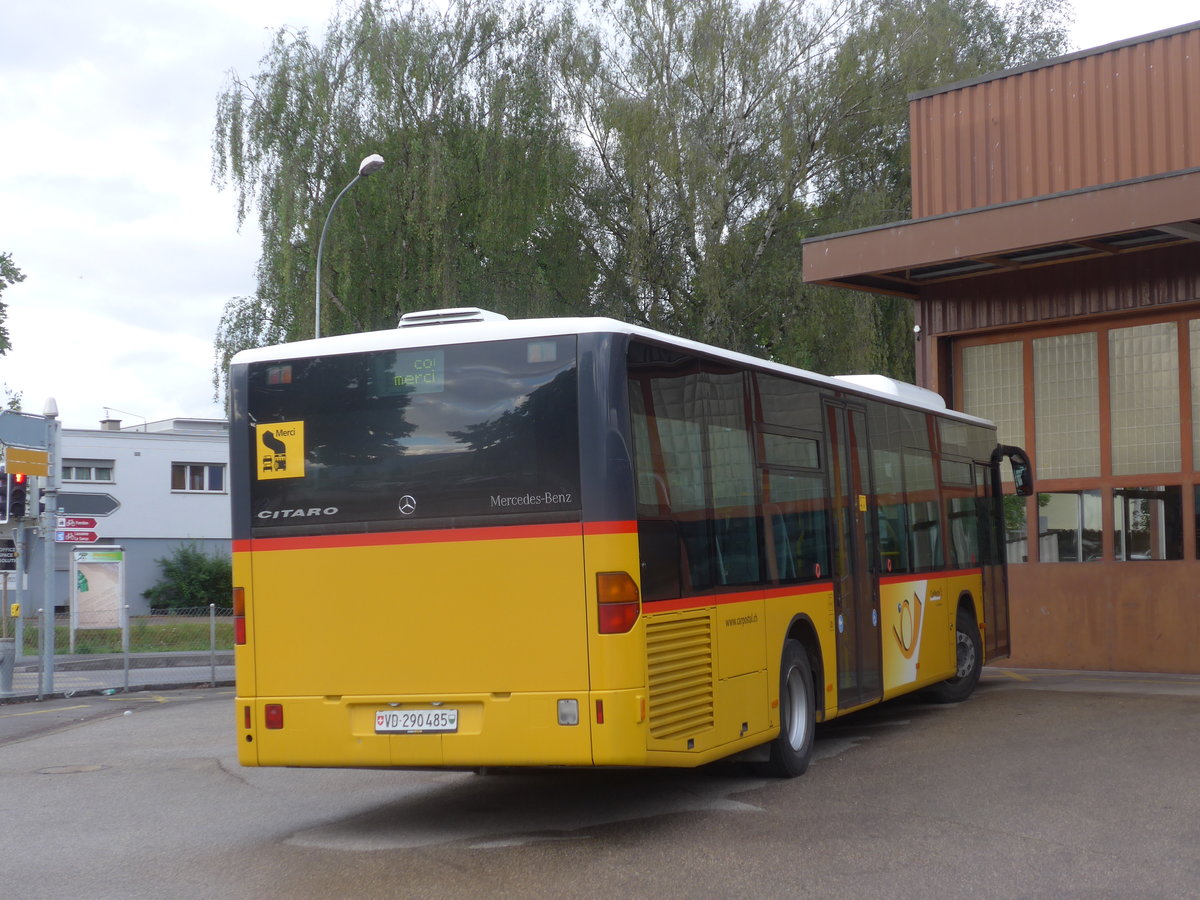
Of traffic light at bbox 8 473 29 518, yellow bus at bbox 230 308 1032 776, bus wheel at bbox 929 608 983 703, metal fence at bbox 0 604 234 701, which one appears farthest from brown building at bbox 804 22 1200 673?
metal fence at bbox 0 604 234 701

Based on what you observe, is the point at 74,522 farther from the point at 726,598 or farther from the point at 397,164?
the point at 726,598

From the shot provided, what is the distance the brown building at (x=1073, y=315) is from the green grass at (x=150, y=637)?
13649mm

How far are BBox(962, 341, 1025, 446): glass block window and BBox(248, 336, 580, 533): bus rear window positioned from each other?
12.3 metres

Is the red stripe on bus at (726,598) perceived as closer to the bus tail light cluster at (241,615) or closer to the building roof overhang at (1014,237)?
the bus tail light cluster at (241,615)

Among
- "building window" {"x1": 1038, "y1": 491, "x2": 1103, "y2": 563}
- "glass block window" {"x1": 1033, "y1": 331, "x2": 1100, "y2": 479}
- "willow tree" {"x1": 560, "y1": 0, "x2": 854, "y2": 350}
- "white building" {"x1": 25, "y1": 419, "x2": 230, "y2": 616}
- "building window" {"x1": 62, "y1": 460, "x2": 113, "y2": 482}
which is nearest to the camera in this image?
"building window" {"x1": 1038, "y1": 491, "x2": 1103, "y2": 563}

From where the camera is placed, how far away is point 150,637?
28.1m

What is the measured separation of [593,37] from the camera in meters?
31.6

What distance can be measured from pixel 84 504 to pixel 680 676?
1490 cm

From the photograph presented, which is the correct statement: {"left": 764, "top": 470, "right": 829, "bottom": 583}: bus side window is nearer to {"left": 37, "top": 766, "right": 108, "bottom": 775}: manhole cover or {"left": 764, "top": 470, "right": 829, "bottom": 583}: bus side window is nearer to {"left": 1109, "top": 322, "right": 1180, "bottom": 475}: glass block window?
{"left": 37, "top": 766, "right": 108, "bottom": 775}: manhole cover

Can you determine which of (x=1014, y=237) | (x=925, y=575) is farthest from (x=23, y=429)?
(x=1014, y=237)

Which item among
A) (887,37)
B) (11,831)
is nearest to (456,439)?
(11,831)

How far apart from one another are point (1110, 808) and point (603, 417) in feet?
12.3

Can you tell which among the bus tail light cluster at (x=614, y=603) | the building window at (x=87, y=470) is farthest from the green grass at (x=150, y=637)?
the building window at (x=87, y=470)

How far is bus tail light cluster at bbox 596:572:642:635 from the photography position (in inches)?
309
